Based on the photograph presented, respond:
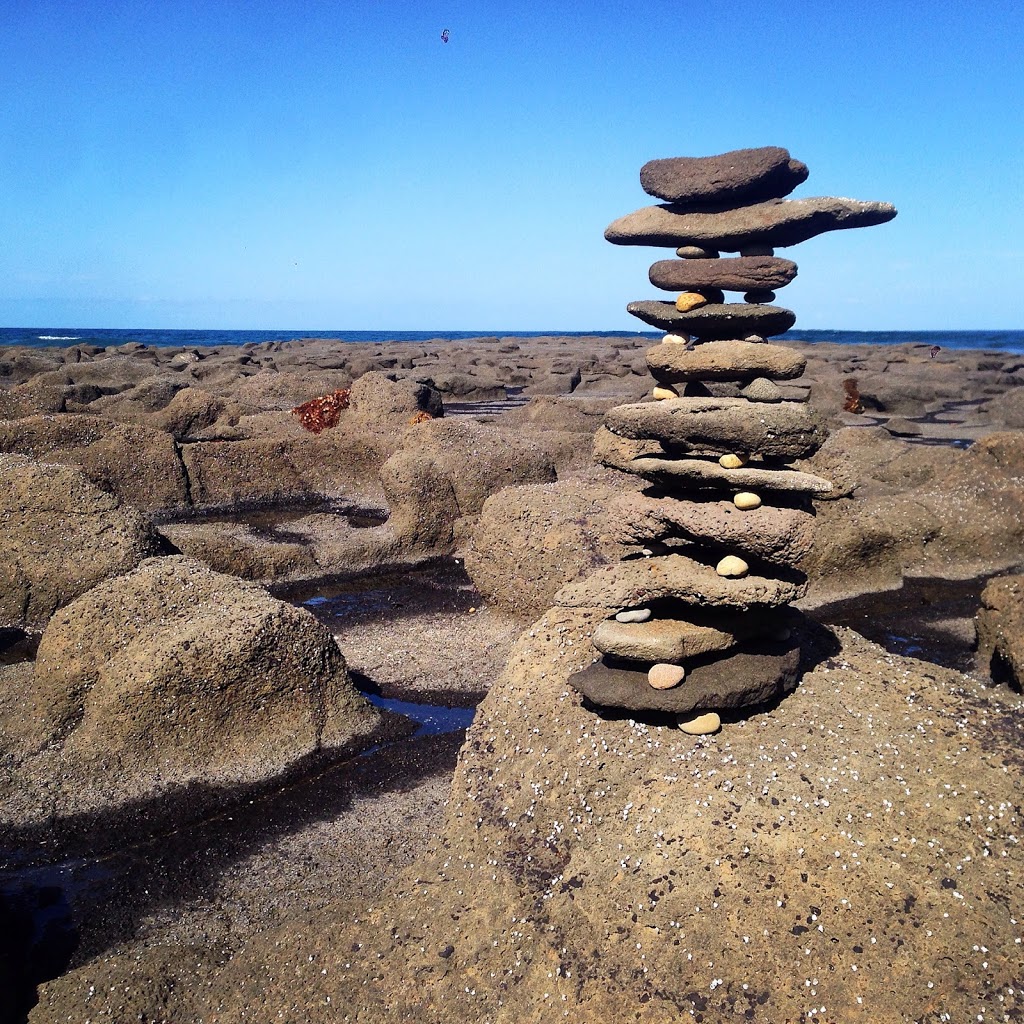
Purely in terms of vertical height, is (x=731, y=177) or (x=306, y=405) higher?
(x=731, y=177)

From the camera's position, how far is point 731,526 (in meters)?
5.43

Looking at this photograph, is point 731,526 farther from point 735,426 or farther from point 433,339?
point 433,339

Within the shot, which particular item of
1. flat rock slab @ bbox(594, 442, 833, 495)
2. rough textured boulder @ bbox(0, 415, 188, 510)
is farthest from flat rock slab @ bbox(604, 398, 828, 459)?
rough textured boulder @ bbox(0, 415, 188, 510)

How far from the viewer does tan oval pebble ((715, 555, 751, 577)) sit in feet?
18.3

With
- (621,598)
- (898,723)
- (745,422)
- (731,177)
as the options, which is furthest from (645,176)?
(898,723)

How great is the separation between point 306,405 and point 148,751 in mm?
13554

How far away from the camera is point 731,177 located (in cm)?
616

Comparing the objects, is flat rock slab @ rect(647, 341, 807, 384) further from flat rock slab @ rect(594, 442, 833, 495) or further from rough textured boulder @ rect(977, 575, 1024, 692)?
rough textured boulder @ rect(977, 575, 1024, 692)

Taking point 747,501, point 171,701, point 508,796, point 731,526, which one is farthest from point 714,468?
point 171,701

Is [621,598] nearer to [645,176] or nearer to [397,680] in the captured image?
[645,176]

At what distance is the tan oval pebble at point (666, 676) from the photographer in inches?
215

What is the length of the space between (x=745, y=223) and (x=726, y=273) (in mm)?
352

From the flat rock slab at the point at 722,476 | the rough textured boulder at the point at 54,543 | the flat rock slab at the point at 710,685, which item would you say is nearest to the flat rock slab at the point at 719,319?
the flat rock slab at the point at 722,476

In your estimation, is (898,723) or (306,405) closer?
(898,723)
